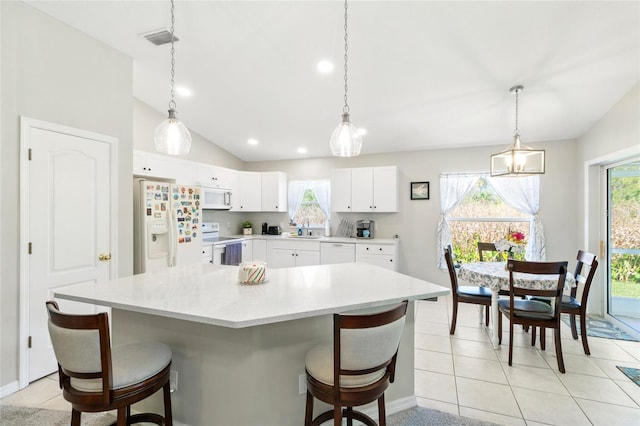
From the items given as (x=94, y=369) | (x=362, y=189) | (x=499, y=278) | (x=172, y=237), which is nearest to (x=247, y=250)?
(x=172, y=237)

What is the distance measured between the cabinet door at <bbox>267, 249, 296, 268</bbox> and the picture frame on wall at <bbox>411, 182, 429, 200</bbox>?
2.26 meters

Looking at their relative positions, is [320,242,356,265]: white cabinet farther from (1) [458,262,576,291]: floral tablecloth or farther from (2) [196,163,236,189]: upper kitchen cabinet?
(2) [196,163,236,189]: upper kitchen cabinet

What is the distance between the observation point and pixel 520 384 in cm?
237

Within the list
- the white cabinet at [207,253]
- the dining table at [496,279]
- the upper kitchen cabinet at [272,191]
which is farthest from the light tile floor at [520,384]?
the upper kitchen cabinet at [272,191]

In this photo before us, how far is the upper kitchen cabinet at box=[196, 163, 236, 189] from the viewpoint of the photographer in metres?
4.69

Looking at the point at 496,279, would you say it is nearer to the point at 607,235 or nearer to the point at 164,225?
the point at 607,235

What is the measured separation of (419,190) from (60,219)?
4.56 meters

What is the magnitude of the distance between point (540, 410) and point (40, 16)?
4.82 metres

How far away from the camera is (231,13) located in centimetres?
249

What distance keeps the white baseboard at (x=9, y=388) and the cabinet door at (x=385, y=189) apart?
4.40m

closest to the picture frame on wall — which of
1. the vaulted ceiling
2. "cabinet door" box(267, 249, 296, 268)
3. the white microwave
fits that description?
the vaulted ceiling

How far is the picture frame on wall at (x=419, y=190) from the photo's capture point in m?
4.92

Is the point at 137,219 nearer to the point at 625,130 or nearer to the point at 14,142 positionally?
the point at 14,142

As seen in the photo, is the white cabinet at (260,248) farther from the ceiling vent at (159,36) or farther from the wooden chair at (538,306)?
the wooden chair at (538,306)
